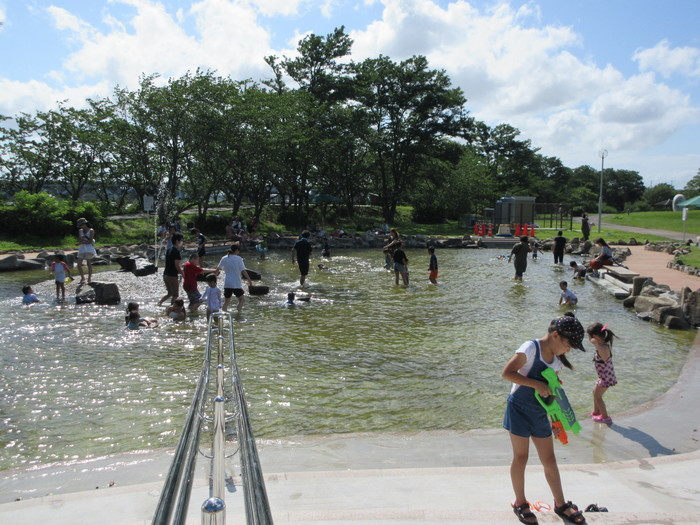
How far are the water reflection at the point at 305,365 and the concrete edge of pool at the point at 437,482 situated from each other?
0.60 m

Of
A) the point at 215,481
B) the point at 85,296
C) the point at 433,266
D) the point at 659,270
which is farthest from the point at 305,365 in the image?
the point at 659,270

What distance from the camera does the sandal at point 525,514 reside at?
407 centimetres

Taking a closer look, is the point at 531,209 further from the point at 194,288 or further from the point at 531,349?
the point at 531,349

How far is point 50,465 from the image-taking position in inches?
217

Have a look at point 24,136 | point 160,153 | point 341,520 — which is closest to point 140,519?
point 341,520

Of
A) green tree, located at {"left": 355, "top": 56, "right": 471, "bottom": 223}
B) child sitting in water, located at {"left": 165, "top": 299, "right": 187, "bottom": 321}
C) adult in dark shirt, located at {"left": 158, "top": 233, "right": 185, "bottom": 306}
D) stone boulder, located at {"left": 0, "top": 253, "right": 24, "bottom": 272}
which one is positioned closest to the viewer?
child sitting in water, located at {"left": 165, "top": 299, "right": 187, "bottom": 321}

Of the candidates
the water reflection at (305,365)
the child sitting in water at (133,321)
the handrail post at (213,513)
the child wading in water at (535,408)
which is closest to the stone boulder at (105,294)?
the water reflection at (305,365)

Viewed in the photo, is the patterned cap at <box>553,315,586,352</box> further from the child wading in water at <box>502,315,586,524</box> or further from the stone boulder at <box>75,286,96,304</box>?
the stone boulder at <box>75,286,96,304</box>

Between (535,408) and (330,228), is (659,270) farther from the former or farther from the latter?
(330,228)

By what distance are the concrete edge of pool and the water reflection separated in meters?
0.60

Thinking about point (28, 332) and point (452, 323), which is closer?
point (28, 332)

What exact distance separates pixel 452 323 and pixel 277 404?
5849mm

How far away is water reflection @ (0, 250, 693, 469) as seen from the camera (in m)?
6.57

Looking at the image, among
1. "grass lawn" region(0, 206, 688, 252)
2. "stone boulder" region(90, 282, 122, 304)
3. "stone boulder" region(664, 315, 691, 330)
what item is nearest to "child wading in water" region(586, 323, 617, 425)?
"stone boulder" region(664, 315, 691, 330)
